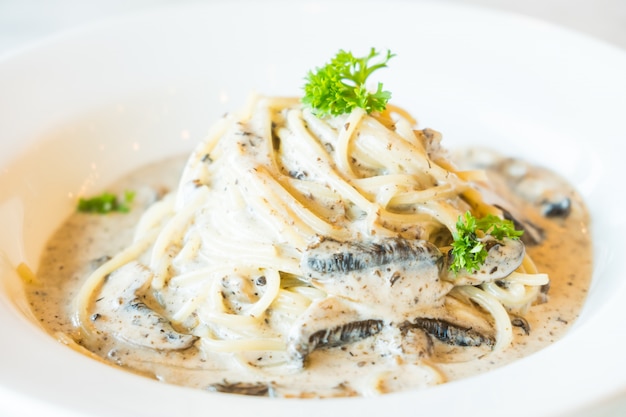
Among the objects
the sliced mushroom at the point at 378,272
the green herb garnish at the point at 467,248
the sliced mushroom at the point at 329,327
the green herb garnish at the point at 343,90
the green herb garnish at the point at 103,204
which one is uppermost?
the green herb garnish at the point at 343,90

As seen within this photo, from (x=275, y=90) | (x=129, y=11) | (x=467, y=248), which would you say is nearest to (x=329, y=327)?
(x=467, y=248)

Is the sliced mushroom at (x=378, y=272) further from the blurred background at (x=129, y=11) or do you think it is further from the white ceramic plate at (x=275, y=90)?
the blurred background at (x=129, y=11)

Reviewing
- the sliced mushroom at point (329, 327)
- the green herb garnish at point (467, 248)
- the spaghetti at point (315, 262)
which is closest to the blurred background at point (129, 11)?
the spaghetti at point (315, 262)

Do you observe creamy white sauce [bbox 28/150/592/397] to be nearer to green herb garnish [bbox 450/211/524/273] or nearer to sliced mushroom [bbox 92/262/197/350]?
sliced mushroom [bbox 92/262/197/350]

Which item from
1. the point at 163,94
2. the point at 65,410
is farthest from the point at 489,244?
the point at 163,94

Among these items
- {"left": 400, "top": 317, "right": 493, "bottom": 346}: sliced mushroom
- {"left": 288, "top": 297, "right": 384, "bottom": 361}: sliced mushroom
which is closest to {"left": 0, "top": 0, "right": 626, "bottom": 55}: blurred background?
{"left": 400, "top": 317, "right": 493, "bottom": 346}: sliced mushroom

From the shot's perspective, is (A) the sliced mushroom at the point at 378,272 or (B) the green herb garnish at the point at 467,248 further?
(B) the green herb garnish at the point at 467,248

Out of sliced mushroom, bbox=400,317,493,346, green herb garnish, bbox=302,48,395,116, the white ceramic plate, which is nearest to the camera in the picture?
sliced mushroom, bbox=400,317,493,346

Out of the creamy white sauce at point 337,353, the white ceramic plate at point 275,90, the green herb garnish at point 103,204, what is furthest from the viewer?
the green herb garnish at point 103,204
